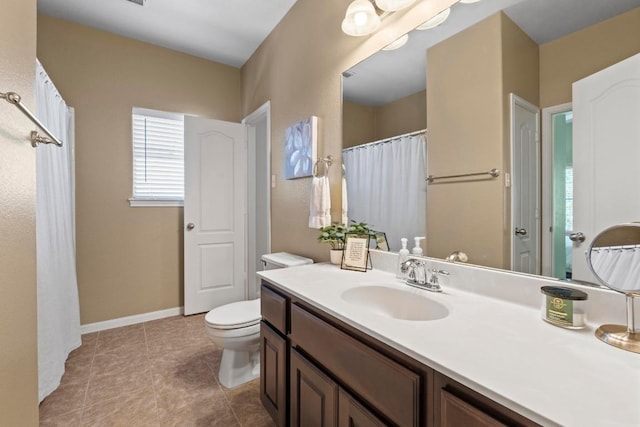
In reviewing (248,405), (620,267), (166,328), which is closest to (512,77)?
(620,267)

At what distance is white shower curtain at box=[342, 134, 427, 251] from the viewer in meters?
1.38

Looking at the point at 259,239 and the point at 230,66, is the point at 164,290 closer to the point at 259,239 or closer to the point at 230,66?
the point at 259,239

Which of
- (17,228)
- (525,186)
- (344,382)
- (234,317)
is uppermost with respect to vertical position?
(525,186)

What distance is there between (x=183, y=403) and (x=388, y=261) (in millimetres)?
1437

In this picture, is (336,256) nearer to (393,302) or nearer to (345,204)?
(345,204)

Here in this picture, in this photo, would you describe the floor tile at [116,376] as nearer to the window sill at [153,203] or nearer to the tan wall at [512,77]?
the window sill at [153,203]

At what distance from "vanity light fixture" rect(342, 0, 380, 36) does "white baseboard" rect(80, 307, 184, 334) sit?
9.80 ft

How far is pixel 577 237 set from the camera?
2.91 ft

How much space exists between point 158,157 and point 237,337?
209 cm

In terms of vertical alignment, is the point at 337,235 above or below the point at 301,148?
below

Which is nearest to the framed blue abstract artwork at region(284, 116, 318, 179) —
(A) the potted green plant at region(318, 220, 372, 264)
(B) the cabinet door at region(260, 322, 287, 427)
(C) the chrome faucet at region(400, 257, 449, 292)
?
(A) the potted green plant at region(318, 220, 372, 264)

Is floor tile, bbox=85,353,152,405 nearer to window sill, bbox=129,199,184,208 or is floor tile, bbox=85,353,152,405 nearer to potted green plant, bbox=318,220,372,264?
window sill, bbox=129,199,184,208

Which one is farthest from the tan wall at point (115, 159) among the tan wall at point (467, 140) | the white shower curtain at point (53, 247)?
the tan wall at point (467, 140)

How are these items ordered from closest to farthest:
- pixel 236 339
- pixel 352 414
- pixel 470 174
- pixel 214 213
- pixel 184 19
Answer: pixel 352 414 → pixel 470 174 → pixel 236 339 → pixel 184 19 → pixel 214 213
